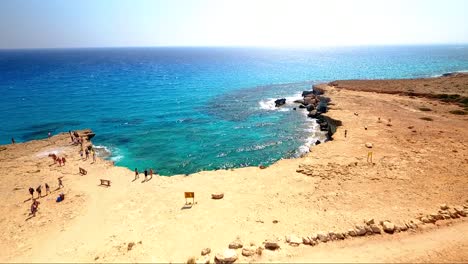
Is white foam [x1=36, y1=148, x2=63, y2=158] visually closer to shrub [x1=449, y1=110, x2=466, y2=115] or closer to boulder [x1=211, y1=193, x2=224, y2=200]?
boulder [x1=211, y1=193, x2=224, y2=200]

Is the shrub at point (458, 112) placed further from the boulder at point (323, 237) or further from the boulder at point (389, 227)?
the boulder at point (323, 237)

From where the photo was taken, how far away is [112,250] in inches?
756

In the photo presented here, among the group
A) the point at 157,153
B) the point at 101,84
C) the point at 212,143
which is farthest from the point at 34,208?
the point at 101,84

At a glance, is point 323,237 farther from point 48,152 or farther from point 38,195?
point 48,152

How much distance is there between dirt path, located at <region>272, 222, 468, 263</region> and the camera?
16641mm

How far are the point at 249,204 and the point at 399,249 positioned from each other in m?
11.2

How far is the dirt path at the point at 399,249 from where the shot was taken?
16.6 meters

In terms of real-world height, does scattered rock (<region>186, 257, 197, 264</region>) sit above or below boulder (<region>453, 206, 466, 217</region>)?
below

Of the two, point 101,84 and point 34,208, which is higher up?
point 101,84

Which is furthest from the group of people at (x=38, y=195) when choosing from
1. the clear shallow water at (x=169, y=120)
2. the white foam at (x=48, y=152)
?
the white foam at (x=48, y=152)

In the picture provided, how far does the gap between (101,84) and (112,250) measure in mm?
91628

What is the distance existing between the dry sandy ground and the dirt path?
62mm

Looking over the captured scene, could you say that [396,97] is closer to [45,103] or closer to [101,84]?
[45,103]

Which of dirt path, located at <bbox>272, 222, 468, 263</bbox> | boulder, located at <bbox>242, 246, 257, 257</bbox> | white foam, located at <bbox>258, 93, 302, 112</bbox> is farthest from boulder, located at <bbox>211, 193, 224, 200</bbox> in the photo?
white foam, located at <bbox>258, 93, 302, 112</bbox>
